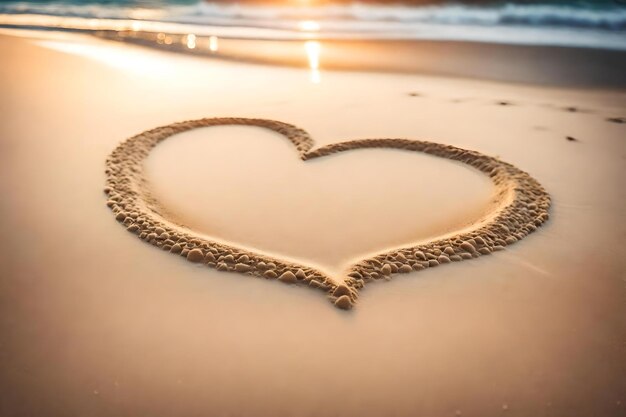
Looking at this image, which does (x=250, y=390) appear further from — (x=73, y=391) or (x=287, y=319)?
(x=73, y=391)

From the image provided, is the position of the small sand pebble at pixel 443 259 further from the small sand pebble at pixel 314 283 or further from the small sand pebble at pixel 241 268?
the small sand pebble at pixel 241 268

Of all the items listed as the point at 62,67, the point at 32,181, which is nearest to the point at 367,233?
the point at 32,181

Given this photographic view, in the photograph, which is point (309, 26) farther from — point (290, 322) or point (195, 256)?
point (290, 322)

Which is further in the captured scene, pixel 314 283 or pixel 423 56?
pixel 423 56

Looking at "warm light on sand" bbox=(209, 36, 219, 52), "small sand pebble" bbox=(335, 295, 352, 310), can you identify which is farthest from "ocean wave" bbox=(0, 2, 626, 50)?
"small sand pebble" bbox=(335, 295, 352, 310)

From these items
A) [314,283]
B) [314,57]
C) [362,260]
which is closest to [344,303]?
[314,283]

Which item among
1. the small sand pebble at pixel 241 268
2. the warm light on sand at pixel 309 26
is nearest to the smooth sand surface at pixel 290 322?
the small sand pebble at pixel 241 268
